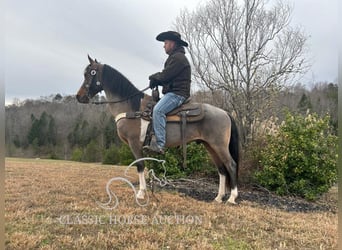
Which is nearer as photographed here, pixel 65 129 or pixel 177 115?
pixel 177 115

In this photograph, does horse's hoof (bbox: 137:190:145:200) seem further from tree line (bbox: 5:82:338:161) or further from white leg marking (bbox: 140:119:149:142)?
tree line (bbox: 5:82:338:161)

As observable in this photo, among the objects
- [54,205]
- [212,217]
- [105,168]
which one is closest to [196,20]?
[105,168]

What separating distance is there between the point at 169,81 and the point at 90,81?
1118 mm

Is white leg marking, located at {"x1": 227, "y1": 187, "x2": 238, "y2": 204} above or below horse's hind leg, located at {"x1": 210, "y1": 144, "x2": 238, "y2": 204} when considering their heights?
below

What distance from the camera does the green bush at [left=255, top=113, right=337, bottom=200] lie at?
488 cm

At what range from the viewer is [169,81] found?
3.65 metres

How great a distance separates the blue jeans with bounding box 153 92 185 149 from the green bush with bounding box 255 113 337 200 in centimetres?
257

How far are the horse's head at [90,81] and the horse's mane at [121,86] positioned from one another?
8 cm

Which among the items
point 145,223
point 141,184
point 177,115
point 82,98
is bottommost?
point 145,223

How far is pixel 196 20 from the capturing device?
5262mm

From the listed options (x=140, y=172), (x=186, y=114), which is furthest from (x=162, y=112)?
(x=140, y=172)

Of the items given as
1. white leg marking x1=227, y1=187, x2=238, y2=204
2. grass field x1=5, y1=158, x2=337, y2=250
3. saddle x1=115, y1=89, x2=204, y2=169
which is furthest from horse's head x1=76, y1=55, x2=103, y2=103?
white leg marking x1=227, y1=187, x2=238, y2=204

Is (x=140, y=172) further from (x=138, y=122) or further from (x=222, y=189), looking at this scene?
(x=222, y=189)

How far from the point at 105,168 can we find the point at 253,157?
309cm
